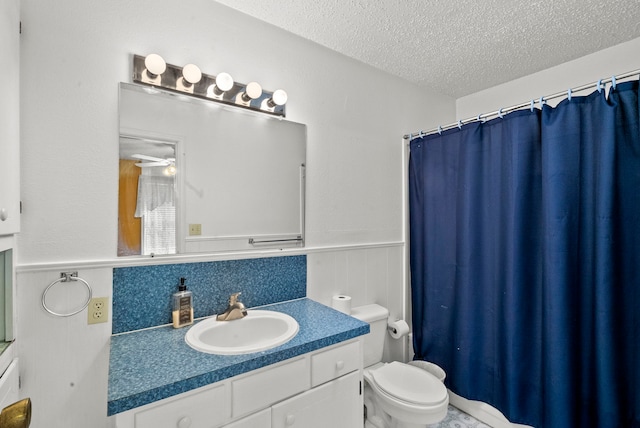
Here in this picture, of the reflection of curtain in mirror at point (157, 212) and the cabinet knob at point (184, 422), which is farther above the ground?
the reflection of curtain in mirror at point (157, 212)

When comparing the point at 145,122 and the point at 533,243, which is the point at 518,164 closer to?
the point at 533,243

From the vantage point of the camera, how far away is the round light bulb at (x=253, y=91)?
1622 mm

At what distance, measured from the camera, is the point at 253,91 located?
64.2 inches

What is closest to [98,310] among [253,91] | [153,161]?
[153,161]

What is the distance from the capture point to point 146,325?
4.48 feet

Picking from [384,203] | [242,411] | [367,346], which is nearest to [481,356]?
[367,346]

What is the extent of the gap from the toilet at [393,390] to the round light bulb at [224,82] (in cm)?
151

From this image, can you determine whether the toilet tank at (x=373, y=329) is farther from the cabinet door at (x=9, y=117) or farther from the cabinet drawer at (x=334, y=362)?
the cabinet door at (x=9, y=117)

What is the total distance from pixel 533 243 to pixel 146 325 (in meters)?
2.03

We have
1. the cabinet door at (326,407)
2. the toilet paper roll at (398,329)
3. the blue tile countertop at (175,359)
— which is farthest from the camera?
the toilet paper roll at (398,329)

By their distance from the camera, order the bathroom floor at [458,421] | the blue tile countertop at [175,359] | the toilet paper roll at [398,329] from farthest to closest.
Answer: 1. the toilet paper roll at [398,329]
2. the bathroom floor at [458,421]
3. the blue tile countertop at [175,359]

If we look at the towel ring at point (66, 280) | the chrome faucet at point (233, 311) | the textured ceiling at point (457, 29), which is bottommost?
the chrome faucet at point (233, 311)

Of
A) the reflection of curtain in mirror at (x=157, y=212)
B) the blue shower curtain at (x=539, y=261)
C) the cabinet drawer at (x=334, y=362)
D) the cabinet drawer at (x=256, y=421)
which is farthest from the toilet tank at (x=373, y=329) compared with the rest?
the reflection of curtain in mirror at (x=157, y=212)

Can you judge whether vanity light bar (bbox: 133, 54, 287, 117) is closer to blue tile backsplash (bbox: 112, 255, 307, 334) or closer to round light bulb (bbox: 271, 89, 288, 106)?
round light bulb (bbox: 271, 89, 288, 106)
